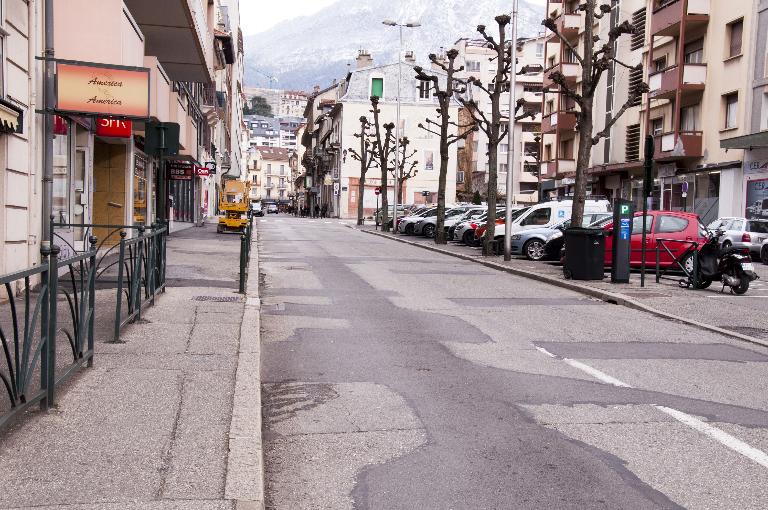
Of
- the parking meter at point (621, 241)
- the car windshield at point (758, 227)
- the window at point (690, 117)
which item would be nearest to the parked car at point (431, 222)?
the window at point (690, 117)

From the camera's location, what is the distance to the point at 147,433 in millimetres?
5316

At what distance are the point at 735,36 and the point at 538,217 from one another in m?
14.5

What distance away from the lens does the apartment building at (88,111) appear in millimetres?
11328

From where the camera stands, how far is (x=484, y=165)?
97.7 metres

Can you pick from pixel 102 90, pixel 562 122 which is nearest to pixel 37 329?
pixel 102 90

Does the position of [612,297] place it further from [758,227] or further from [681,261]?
[758,227]

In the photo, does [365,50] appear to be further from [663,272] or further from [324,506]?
[324,506]

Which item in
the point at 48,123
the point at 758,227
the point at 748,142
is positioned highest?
the point at 748,142

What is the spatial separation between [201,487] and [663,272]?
17.7m

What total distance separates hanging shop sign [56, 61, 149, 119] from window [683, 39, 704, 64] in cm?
3074

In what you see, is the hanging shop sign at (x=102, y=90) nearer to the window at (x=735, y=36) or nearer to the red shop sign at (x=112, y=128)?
the red shop sign at (x=112, y=128)

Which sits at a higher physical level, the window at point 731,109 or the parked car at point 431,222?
the window at point 731,109

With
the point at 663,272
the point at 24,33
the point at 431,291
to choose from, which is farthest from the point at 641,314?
the point at 24,33

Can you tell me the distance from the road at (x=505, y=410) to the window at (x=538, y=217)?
14560 millimetres
